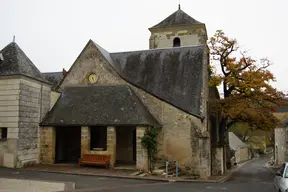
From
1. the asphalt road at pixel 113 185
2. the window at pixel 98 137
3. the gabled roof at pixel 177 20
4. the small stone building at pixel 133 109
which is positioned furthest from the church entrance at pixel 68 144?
the gabled roof at pixel 177 20

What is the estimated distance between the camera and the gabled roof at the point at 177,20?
90.6ft

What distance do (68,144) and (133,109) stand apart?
5794mm

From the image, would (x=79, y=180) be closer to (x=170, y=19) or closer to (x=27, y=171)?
(x=27, y=171)

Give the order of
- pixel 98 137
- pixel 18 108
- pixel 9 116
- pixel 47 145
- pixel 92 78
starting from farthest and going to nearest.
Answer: pixel 98 137 → pixel 92 78 → pixel 47 145 → pixel 9 116 → pixel 18 108

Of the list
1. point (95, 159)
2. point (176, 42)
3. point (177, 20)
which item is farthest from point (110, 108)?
point (177, 20)

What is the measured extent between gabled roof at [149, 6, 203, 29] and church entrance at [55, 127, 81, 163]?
1325cm

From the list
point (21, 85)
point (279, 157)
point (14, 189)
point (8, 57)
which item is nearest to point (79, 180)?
point (14, 189)

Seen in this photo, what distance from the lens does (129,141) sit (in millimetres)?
18641

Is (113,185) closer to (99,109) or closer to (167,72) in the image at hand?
(99,109)

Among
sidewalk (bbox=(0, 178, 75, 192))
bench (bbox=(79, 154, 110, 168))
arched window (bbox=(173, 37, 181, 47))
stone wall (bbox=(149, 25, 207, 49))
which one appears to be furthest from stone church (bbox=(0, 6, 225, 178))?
arched window (bbox=(173, 37, 181, 47))

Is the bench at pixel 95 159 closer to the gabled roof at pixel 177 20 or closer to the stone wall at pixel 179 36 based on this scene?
the stone wall at pixel 179 36

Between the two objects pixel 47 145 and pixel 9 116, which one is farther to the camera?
pixel 47 145

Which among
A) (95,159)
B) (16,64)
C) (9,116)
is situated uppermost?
(16,64)

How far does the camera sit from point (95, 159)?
15.9 m
